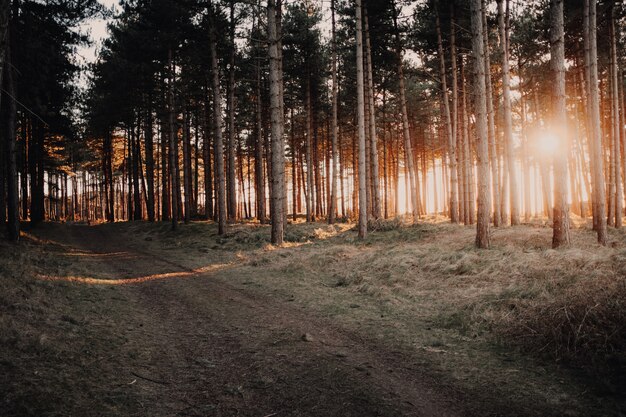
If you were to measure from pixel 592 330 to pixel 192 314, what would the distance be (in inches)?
251

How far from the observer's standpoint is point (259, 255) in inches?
502

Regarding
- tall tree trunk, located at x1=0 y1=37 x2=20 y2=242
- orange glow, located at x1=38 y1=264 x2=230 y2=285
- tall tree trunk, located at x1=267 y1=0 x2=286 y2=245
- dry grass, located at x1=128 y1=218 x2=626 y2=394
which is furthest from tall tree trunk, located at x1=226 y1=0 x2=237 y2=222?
orange glow, located at x1=38 y1=264 x2=230 y2=285

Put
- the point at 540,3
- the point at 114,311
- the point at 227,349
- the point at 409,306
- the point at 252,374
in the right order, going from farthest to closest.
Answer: the point at 540,3
the point at 409,306
the point at 114,311
the point at 227,349
the point at 252,374

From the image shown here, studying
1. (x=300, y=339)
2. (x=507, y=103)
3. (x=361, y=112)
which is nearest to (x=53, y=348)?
(x=300, y=339)

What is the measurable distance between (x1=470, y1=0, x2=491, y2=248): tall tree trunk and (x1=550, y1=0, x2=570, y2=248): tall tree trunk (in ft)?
6.11

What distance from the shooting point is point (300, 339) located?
5156mm

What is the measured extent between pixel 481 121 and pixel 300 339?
9655mm

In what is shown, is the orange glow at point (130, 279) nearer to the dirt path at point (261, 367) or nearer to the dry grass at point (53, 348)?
the dry grass at point (53, 348)

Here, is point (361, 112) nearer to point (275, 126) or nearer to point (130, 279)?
point (275, 126)

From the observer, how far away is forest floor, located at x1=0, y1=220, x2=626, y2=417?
133 inches

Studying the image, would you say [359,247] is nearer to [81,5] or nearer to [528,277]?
[528,277]

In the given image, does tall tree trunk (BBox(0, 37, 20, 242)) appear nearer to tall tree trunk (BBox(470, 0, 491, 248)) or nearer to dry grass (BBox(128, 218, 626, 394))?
dry grass (BBox(128, 218, 626, 394))

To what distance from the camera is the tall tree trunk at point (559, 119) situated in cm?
933

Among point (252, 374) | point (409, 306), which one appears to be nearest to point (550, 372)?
point (409, 306)
